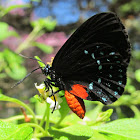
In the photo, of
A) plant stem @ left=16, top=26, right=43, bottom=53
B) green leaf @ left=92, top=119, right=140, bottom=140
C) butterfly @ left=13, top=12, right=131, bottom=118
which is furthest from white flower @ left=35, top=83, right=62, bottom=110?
plant stem @ left=16, top=26, right=43, bottom=53

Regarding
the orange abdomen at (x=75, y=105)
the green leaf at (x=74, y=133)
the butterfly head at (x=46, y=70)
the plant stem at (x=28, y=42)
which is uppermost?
the plant stem at (x=28, y=42)

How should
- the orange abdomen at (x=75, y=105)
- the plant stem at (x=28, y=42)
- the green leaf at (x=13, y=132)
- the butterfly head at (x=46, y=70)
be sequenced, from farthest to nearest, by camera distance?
the plant stem at (x=28, y=42), the butterfly head at (x=46, y=70), the orange abdomen at (x=75, y=105), the green leaf at (x=13, y=132)

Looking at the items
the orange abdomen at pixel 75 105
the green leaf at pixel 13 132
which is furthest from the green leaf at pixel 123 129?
the green leaf at pixel 13 132

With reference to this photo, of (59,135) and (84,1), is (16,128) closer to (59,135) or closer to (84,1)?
(59,135)

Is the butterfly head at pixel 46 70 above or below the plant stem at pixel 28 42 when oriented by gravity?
below

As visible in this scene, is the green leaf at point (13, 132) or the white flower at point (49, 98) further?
the white flower at point (49, 98)

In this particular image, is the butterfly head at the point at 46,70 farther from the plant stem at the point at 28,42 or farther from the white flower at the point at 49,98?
the plant stem at the point at 28,42

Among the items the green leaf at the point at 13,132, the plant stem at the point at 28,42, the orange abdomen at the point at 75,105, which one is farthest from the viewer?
the plant stem at the point at 28,42
